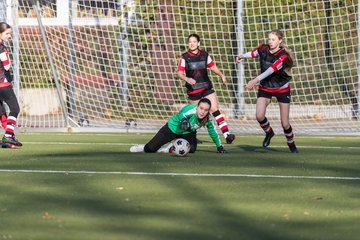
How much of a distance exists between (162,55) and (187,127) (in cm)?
750

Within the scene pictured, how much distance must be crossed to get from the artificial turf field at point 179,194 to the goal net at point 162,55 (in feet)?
15.7

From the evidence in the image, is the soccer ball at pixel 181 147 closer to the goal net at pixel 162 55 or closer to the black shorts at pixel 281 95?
the black shorts at pixel 281 95

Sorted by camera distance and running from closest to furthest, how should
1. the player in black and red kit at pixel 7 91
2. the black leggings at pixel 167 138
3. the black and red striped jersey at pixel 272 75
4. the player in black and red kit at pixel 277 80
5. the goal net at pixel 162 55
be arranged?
the black leggings at pixel 167 138 → the player in black and red kit at pixel 277 80 → the black and red striped jersey at pixel 272 75 → the player in black and red kit at pixel 7 91 → the goal net at pixel 162 55

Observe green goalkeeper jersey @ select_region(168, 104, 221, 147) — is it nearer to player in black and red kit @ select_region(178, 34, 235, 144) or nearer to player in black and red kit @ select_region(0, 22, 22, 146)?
player in black and red kit @ select_region(178, 34, 235, 144)

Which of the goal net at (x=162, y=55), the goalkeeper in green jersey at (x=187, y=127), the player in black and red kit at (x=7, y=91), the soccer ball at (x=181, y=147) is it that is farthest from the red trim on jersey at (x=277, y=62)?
the goal net at (x=162, y=55)

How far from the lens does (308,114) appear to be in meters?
19.5

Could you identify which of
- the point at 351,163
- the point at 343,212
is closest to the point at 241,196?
the point at 343,212

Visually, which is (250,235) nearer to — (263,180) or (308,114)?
(263,180)

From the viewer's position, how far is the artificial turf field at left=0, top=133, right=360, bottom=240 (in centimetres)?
727

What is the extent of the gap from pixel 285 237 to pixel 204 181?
3.23m

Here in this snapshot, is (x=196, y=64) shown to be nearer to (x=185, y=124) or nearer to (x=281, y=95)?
(x=281, y=95)

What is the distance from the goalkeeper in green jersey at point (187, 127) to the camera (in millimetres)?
12836

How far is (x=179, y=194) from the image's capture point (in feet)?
30.1

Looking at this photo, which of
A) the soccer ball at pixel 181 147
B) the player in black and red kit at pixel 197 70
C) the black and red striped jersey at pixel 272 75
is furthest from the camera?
the player in black and red kit at pixel 197 70
